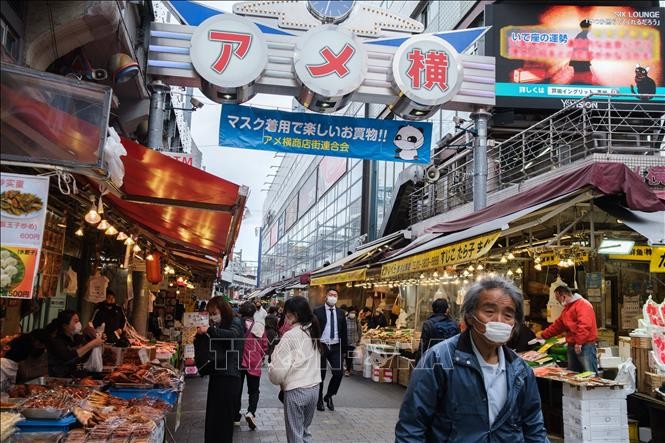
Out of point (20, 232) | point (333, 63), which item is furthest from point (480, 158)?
point (20, 232)

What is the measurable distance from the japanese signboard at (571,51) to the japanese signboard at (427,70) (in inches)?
312

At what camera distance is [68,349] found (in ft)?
21.6

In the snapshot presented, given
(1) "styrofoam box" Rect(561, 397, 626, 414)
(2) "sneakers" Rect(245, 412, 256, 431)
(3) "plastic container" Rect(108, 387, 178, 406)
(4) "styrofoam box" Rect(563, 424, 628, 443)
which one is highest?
(3) "plastic container" Rect(108, 387, 178, 406)

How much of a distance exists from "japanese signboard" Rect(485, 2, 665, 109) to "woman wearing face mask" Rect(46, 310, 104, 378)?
15.2m

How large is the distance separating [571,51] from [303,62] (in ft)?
40.3

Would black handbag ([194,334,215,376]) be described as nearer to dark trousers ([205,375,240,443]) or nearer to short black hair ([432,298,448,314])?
dark trousers ([205,375,240,443])

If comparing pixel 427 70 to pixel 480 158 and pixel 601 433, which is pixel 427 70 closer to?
pixel 480 158

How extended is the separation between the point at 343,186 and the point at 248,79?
30170 mm

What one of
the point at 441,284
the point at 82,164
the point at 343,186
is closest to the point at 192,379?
the point at 441,284

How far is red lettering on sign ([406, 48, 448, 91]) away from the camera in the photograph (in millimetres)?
10789

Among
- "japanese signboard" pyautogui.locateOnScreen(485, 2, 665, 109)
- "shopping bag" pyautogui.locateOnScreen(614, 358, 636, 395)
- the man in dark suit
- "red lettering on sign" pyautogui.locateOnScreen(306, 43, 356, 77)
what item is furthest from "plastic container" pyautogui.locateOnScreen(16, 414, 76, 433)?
"japanese signboard" pyautogui.locateOnScreen(485, 2, 665, 109)

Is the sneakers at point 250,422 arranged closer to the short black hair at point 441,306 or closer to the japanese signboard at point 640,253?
the short black hair at point 441,306

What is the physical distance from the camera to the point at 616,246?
914cm

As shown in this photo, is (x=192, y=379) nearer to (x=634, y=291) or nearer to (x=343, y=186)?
(x=634, y=291)
